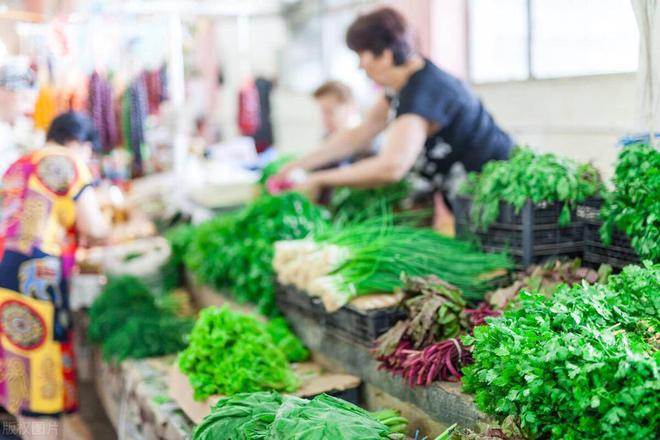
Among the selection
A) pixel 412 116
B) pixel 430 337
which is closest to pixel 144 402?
pixel 430 337

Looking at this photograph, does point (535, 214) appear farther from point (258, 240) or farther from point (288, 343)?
point (258, 240)

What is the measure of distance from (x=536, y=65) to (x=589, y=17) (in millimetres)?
585

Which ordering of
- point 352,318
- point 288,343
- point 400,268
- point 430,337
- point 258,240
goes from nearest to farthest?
point 430,337 < point 352,318 < point 400,268 < point 288,343 < point 258,240

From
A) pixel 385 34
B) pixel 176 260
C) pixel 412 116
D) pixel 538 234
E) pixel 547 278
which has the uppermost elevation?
pixel 385 34

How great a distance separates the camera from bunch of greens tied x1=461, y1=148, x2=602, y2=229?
3.04 metres

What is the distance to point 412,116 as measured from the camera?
3.68 m

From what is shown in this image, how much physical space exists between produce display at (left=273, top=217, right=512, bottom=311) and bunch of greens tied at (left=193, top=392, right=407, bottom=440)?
0.72 meters

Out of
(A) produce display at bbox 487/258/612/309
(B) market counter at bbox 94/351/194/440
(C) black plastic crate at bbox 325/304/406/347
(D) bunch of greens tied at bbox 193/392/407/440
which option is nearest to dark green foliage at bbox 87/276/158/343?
(B) market counter at bbox 94/351/194/440

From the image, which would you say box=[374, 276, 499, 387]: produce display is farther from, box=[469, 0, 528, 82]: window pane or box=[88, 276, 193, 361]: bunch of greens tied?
box=[469, 0, 528, 82]: window pane

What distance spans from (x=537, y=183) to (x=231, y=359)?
1543 mm

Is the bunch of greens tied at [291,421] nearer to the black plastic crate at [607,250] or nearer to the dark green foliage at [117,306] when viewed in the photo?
the black plastic crate at [607,250]

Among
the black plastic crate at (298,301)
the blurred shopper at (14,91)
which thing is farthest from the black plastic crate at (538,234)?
the blurred shopper at (14,91)

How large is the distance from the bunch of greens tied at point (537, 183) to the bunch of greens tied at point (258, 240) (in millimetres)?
1047

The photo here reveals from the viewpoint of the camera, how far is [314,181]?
4.16 m
